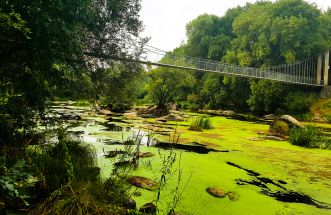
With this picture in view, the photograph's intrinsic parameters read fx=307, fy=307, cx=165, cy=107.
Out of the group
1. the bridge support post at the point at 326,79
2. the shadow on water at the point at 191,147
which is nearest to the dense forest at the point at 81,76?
the bridge support post at the point at 326,79

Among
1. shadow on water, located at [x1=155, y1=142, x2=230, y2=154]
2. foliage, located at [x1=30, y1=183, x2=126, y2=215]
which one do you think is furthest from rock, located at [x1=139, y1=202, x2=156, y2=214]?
shadow on water, located at [x1=155, y1=142, x2=230, y2=154]

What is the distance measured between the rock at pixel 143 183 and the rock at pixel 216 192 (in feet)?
2.26

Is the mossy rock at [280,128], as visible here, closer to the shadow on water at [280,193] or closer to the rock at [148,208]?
the shadow on water at [280,193]

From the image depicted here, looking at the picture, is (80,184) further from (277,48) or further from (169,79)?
(277,48)

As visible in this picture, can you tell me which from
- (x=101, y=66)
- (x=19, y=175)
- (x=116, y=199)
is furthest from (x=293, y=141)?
(x=19, y=175)

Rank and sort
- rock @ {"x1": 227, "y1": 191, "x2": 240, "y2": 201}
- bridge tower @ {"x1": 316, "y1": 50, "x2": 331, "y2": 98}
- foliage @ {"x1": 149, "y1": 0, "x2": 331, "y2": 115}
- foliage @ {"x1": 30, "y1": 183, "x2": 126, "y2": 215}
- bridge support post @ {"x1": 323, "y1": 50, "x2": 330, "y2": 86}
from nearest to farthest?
foliage @ {"x1": 30, "y1": 183, "x2": 126, "y2": 215} < rock @ {"x1": 227, "y1": 191, "x2": 240, "y2": 201} < foliage @ {"x1": 149, "y1": 0, "x2": 331, "y2": 115} < bridge tower @ {"x1": 316, "y1": 50, "x2": 331, "y2": 98} < bridge support post @ {"x1": 323, "y1": 50, "x2": 330, "y2": 86}

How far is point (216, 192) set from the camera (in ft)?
12.7

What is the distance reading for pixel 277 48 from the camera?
26141mm

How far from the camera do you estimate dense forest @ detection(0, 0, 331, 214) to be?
8.66 ft

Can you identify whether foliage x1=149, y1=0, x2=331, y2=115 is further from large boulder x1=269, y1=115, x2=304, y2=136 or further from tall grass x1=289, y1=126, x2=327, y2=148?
tall grass x1=289, y1=126, x2=327, y2=148

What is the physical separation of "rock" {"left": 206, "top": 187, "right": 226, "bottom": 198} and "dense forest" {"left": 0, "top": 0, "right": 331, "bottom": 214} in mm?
1173

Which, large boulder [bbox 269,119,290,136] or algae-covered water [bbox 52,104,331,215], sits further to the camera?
large boulder [bbox 269,119,290,136]

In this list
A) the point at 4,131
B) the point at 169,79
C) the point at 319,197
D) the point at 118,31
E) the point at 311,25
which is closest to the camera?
the point at 4,131

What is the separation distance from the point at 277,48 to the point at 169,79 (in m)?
9.56
